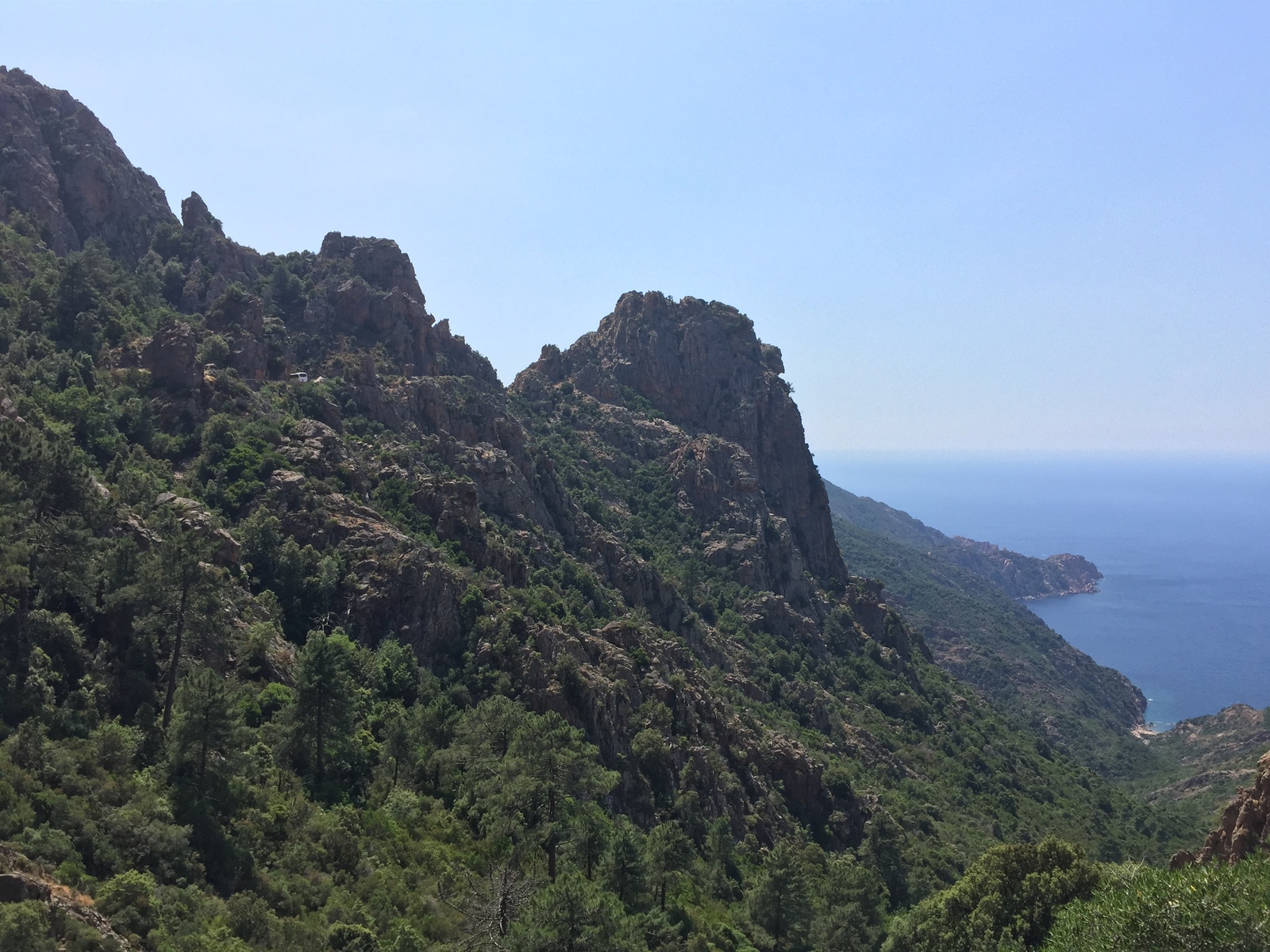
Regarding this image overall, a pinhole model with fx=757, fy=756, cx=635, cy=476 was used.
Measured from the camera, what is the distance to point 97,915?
20672 millimetres

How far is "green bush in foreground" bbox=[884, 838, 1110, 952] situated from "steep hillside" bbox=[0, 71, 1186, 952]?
7581 mm

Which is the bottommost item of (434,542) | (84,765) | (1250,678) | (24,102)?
(1250,678)

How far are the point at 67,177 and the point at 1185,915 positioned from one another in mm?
111032

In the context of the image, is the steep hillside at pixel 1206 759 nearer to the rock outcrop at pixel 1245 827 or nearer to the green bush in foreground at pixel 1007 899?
the rock outcrop at pixel 1245 827

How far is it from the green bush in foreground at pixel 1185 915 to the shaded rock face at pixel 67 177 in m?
96.5

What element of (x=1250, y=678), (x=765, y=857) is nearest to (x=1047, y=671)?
(x=1250, y=678)

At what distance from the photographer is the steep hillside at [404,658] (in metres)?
28.0

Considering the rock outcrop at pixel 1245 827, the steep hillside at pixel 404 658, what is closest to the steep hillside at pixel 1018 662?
the steep hillside at pixel 404 658

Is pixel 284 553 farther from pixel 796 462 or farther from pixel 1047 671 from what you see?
pixel 1047 671

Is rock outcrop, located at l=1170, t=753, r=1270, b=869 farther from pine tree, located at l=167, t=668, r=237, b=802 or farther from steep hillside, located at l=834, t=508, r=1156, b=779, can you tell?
steep hillside, located at l=834, t=508, r=1156, b=779

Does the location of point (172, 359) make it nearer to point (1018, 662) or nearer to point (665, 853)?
point (665, 853)

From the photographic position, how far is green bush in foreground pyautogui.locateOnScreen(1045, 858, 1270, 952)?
18391mm

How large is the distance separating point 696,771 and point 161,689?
34.1 meters

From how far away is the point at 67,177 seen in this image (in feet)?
278
